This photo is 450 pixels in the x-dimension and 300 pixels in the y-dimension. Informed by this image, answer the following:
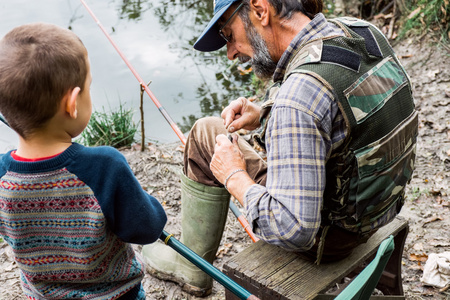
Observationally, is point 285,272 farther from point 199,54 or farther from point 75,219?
point 199,54

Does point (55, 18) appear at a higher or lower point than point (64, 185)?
lower

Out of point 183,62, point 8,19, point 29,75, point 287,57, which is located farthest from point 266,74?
point 8,19

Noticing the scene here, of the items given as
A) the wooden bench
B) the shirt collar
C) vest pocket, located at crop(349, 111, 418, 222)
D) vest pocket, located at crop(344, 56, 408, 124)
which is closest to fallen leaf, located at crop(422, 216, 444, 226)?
the wooden bench

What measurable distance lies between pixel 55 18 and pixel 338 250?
6729 millimetres

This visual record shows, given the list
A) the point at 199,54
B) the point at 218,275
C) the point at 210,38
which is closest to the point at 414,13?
the point at 199,54

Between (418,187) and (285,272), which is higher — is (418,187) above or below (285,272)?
below

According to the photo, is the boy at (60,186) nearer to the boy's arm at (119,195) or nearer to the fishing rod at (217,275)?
the boy's arm at (119,195)

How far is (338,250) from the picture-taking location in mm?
1985

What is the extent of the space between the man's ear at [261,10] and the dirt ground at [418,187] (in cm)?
163

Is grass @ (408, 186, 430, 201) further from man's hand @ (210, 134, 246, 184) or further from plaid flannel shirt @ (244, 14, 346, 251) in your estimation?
plaid flannel shirt @ (244, 14, 346, 251)

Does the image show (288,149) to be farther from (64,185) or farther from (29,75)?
(29,75)

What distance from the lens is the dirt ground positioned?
290cm

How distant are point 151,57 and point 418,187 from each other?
4.42 m

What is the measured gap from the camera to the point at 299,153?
5.33 ft
